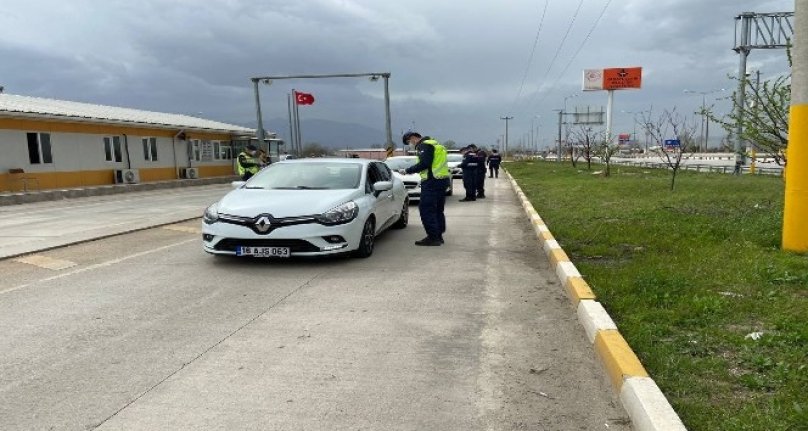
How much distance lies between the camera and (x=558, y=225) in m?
10.1

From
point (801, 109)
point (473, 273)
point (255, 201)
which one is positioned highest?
point (801, 109)

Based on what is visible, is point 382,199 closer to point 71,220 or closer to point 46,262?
point 46,262

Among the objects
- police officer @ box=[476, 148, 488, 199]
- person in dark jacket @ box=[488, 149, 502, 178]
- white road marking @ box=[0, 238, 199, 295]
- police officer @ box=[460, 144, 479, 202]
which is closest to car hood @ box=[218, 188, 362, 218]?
white road marking @ box=[0, 238, 199, 295]

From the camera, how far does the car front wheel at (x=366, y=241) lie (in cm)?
744

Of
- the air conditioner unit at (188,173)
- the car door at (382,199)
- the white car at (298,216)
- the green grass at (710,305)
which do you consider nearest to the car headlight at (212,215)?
→ the white car at (298,216)

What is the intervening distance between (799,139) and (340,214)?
17.8ft

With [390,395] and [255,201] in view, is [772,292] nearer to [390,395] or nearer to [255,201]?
[390,395]

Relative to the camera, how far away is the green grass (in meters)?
3.14

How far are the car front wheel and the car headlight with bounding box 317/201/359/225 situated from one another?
0.37m

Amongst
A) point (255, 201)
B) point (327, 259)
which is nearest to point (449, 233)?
point (327, 259)

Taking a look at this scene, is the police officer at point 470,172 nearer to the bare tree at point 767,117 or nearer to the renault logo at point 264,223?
the bare tree at point 767,117

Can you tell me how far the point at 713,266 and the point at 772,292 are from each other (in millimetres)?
1093

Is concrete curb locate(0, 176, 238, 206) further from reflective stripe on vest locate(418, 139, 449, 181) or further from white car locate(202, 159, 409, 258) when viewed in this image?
reflective stripe on vest locate(418, 139, 449, 181)

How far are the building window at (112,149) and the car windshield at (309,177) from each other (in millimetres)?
20049
